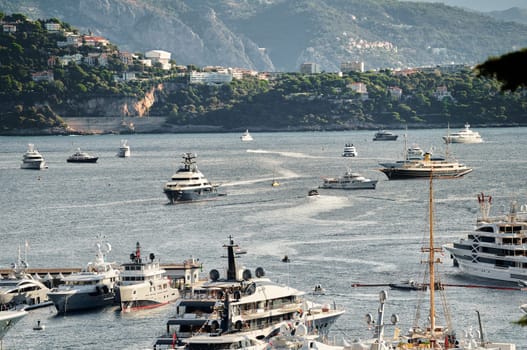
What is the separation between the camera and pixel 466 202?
113375 millimetres

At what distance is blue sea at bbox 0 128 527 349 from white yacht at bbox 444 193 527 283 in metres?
1.21

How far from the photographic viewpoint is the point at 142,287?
6303 cm

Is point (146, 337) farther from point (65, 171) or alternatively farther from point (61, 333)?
point (65, 171)

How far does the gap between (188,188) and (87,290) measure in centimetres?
6071

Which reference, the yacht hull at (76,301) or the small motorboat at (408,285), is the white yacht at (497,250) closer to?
the small motorboat at (408,285)

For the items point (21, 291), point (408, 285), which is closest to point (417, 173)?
point (408, 285)

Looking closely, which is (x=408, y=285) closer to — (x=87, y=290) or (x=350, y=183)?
(x=87, y=290)

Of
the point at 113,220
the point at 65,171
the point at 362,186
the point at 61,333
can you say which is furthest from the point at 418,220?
the point at 65,171

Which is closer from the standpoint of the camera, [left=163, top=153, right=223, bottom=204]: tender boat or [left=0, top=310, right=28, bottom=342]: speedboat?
[left=0, top=310, right=28, bottom=342]: speedboat

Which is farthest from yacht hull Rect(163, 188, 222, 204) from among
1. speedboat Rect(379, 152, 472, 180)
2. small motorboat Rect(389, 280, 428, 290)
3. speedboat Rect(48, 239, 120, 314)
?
small motorboat Rect(389, 280, 428, 290)

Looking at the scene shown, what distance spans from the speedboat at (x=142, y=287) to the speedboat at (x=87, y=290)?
0.74 metres

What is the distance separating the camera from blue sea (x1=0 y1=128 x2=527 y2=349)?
58.1m

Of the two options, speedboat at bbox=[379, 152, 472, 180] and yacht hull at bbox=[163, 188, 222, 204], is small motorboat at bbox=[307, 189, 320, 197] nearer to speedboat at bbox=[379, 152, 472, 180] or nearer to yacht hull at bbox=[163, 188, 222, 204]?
yacht hull at bbox=[163, 188, 222, 204]

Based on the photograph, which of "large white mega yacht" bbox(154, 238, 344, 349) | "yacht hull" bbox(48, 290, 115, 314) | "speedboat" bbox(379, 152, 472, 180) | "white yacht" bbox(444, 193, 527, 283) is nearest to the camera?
Answer: "large white mega yacht" bbox(154, 238, 344, 349)
